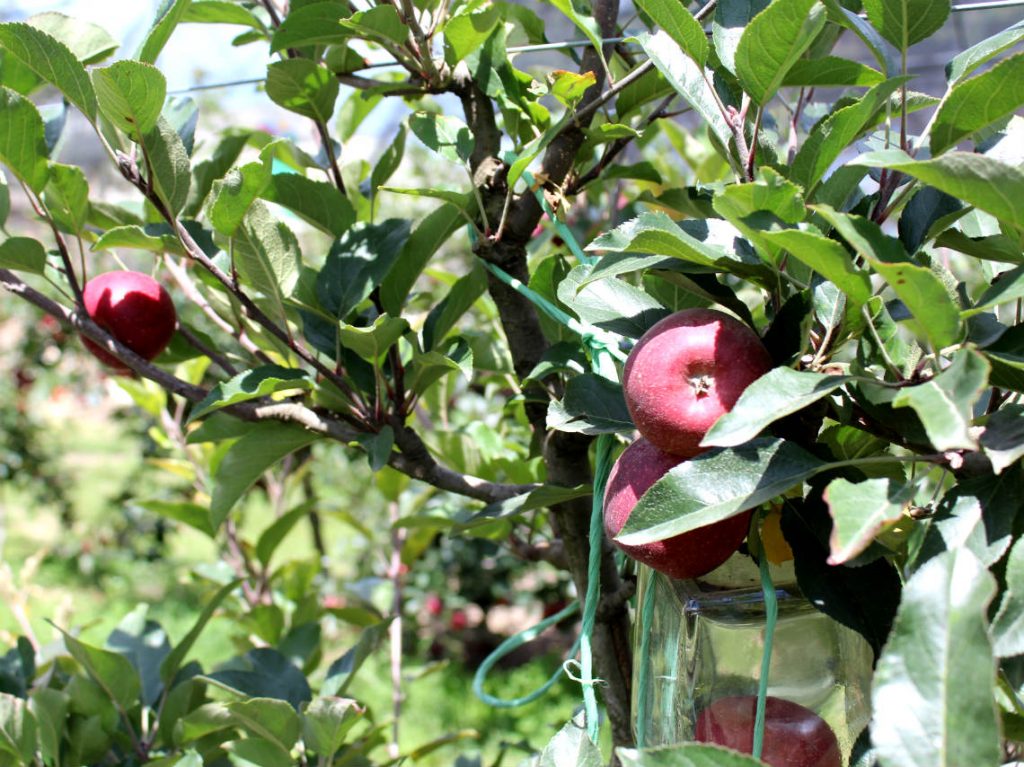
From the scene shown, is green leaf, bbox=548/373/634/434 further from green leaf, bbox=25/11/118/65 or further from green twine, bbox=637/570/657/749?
green leaf, bbox=25/11/118/65

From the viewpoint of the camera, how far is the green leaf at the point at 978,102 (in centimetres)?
56

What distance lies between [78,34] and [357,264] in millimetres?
370

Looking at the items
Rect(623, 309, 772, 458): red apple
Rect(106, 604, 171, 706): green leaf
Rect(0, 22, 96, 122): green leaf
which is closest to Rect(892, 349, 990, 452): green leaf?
Rect(623, 309, 772, 458): red apple

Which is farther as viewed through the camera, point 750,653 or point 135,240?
point 135,240

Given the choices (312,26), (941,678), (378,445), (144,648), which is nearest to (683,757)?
(941,678)

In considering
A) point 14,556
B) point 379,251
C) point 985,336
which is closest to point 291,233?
point 379,251

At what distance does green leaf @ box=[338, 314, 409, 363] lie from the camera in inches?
32.5

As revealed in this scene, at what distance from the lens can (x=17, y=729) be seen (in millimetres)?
962

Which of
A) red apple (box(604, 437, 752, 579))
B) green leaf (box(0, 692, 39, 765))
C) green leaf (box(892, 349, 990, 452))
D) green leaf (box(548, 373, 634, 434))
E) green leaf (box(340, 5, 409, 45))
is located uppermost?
green leaf (box(340, 5, 409, 45))

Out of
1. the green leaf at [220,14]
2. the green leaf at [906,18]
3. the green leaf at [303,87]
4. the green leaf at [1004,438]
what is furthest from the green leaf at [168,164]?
the green leaf at [1004,438]

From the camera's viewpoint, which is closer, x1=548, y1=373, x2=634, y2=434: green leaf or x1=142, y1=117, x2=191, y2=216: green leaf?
x1=548, y1=373, x2=634, y2=434: green leaf

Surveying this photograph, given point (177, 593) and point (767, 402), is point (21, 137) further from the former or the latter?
point (177, 593)

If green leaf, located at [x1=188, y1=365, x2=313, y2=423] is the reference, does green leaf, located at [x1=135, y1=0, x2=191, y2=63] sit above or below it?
above

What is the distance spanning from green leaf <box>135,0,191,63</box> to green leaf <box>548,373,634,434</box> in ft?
1.49
